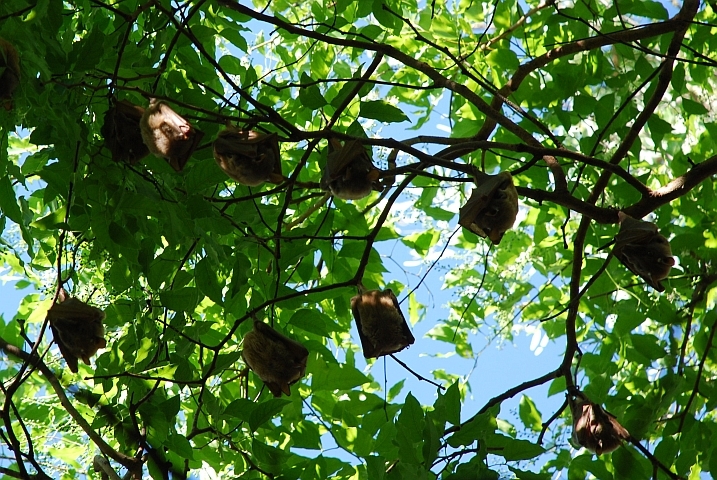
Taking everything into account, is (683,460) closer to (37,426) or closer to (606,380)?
(606,380)

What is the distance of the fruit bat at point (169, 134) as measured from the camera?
1168 mm

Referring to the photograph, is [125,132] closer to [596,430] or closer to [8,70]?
[8,70]

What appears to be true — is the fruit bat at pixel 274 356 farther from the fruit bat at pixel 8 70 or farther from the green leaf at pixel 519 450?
the fruit bat at pixel 8 70

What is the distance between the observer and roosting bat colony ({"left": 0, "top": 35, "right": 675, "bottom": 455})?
115cm

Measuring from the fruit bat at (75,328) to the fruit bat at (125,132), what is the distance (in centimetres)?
27

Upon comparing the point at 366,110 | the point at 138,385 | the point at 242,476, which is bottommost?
the point at 242,476

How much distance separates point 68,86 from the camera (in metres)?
1.26

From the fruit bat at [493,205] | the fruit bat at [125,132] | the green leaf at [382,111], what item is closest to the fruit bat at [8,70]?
the fruit bat at [125,132]

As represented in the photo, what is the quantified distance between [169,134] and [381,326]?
468 millimetres

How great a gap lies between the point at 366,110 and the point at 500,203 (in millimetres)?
393

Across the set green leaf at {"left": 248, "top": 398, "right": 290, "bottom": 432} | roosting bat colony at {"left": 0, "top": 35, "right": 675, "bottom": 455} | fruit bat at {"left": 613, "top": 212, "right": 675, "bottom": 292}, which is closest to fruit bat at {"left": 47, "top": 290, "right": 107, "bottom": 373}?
roosting bat colony at {"left": 0, "top": 35, "right": 675, "bottom": 455}

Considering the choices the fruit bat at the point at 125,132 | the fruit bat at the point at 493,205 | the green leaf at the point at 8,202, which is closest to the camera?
the fruit bat at the point at 493,205

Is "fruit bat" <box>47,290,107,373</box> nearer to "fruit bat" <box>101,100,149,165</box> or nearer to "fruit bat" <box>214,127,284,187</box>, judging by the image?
"fruit bat" <box>101,100,149,165</box>

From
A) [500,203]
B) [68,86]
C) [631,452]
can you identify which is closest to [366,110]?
[500,203]
